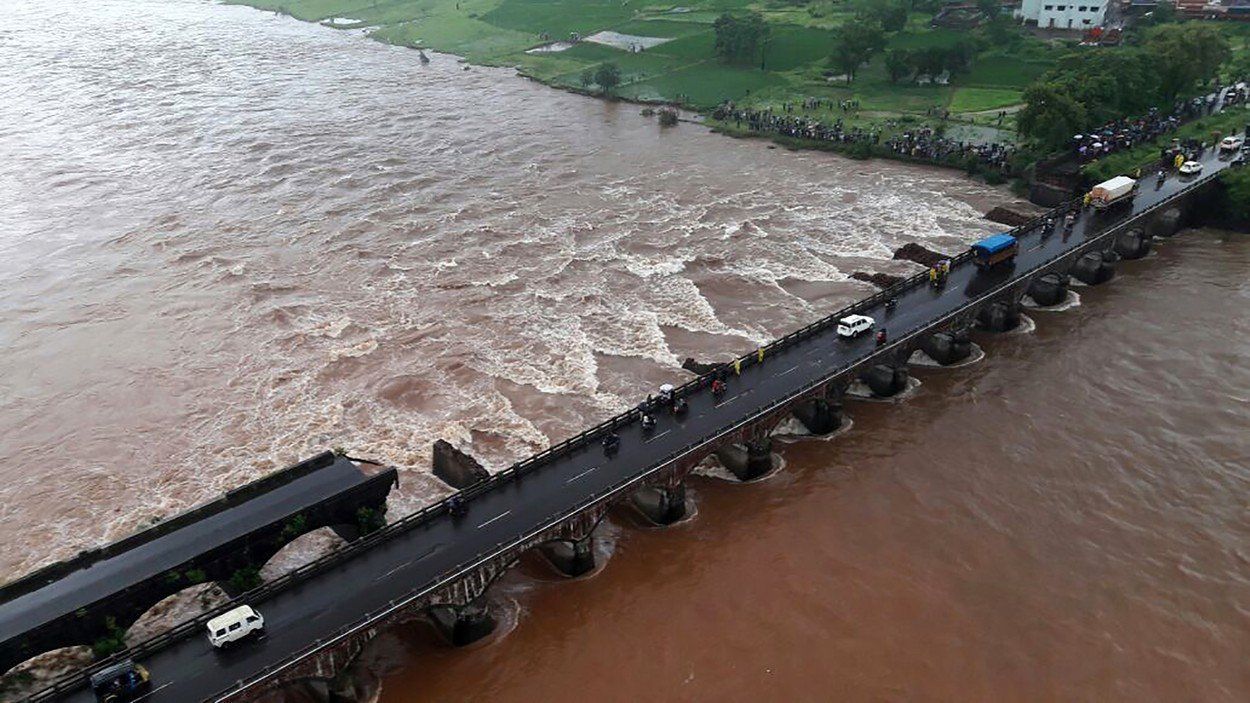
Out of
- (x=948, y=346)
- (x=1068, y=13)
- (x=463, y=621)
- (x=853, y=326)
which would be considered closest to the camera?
(x=463, y=621)

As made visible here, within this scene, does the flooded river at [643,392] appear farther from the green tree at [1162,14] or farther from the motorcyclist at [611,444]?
the green tree at [1162,14]

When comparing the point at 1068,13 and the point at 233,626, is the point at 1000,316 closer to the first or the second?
the point at 233,626

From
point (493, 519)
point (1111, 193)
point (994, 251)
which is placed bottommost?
point (493, 519)

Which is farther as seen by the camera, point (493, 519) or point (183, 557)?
point (493, 519)

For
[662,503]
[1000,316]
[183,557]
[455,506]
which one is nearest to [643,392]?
[662,503]

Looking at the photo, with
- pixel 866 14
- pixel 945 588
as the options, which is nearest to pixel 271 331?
pixel 945 588

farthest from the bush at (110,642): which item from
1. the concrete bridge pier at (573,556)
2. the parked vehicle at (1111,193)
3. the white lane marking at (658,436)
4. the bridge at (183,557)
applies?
the parked vehicle at (1111,193)

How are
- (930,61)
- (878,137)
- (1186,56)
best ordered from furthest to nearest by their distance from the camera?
(930,61), (878,137), (1186,56)

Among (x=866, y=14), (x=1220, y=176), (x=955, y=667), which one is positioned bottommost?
(x=955, y=667)

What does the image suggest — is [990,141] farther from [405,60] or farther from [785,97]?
[405,60]
